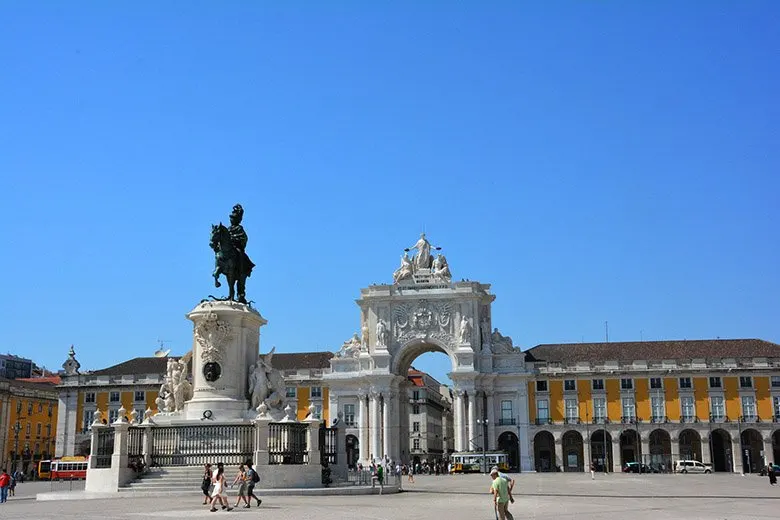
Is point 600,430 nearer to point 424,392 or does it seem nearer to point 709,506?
point 424,392

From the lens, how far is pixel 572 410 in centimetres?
8056

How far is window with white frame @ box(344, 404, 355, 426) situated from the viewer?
81.1m

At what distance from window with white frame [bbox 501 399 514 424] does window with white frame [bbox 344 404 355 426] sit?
12.9 metres

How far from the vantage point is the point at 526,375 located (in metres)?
80.5

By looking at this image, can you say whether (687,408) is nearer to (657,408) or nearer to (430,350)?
(657,408)

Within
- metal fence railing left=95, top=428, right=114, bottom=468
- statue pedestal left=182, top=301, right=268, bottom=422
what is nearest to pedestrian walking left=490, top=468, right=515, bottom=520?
statue pedestal left=182, top=301, right=268, bottom=422

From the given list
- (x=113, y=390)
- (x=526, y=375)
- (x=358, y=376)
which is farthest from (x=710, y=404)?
(x=113, y=390)

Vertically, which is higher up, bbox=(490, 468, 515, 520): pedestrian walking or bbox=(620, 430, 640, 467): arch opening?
bbox=(620, 430, 640, 467): arch opening

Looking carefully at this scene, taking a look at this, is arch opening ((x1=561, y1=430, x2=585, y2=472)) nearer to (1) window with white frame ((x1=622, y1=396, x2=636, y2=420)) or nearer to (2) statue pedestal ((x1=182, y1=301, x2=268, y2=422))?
(1) window with white frame ((x1=622, y1=396, x2=636, y2=420))

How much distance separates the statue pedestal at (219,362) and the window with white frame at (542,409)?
189ft

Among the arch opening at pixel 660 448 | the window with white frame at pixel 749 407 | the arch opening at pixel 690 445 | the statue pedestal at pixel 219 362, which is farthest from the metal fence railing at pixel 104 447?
the window with white frame at pixel 749 407

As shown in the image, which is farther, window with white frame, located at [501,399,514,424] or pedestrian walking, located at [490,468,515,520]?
window with white frame, located at [501,399,514,424]

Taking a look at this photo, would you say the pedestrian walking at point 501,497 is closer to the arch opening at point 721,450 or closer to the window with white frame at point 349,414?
the window with white frame at point 349,414

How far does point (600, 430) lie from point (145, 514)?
218 feet
